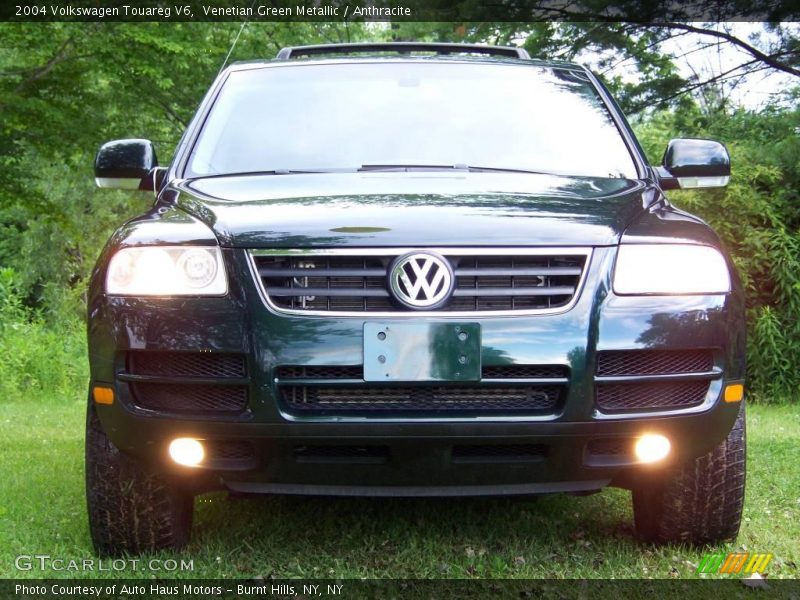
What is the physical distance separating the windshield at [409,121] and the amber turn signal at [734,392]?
0.96m

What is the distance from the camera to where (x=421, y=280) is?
258cm

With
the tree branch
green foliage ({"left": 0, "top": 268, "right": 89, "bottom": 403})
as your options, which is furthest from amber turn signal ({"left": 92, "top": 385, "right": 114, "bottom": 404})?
the tree branch

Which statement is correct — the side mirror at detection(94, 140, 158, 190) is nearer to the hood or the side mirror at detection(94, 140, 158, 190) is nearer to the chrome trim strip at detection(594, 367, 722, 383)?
the hood

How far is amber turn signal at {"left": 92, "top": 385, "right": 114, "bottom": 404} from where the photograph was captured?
2.71m

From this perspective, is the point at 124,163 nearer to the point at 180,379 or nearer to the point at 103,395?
the point at 103,395

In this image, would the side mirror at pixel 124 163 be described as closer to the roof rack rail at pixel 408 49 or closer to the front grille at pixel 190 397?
the roof rack rail at pixel 408 49

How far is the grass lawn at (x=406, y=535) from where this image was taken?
3.11 meters

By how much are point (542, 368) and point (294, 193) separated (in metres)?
0.96

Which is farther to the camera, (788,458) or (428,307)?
(788,458)

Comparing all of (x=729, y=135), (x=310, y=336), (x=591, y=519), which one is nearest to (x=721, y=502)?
(x=591, y=519)

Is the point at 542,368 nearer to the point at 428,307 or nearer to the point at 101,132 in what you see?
the point at 428,307

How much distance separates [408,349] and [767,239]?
250 inches

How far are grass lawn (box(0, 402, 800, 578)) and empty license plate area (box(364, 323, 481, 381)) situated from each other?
86cm

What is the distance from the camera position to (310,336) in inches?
101
